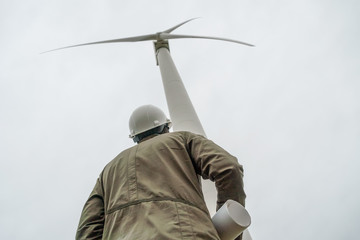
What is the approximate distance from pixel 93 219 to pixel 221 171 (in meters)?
1.47

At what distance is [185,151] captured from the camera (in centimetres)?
337

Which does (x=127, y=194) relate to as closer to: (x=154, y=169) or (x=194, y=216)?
(x=154, y=169)

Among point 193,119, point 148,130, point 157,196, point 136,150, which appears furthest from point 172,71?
point 157,196

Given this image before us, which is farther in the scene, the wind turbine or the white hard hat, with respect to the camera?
the wind turbine

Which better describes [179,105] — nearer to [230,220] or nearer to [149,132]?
[149,132]

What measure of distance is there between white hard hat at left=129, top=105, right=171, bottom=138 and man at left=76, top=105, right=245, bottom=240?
1.51 metres

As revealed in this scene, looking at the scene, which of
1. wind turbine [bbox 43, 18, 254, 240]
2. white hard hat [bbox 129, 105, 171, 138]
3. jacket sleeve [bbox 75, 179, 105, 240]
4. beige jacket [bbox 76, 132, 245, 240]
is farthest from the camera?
wind turbine [bbox 43, 18, 254, 240]

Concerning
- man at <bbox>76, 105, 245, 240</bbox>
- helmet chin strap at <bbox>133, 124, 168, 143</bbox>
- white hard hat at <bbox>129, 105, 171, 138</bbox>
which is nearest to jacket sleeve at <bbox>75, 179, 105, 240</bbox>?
man at <bbox>76, 105, 245, 240</bbox>

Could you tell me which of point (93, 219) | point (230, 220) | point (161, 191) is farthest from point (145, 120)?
point (230, 220)

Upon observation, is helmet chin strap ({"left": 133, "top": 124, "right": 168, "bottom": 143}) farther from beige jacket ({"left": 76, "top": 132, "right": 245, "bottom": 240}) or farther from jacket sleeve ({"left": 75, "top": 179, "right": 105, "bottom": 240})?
jacket sleeve ({"left": 75, "top": 179, "right": 105, "bottom": 240})

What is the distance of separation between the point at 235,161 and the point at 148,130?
2.07m

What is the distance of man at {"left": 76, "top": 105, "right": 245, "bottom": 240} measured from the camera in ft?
8.65

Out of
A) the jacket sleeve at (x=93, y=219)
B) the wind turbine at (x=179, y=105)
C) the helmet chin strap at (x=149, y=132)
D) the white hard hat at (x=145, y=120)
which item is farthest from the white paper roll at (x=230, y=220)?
the wind turbine at (x=179, y=105)

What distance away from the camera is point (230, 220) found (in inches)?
114
